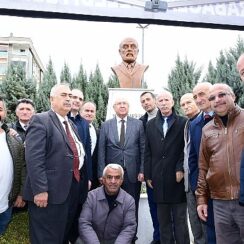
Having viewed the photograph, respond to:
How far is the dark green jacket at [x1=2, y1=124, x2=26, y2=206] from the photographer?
373 cm

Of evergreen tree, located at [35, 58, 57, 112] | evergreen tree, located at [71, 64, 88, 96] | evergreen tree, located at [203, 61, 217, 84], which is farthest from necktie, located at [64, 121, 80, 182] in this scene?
evergreen tree, located at [203, 61, 217, 84]

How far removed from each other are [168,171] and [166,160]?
12cm

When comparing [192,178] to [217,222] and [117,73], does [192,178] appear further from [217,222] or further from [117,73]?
[117,73]

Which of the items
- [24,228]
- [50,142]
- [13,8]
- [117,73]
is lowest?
[24,228]

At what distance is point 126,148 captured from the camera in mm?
4691

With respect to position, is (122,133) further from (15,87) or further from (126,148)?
(15,87)

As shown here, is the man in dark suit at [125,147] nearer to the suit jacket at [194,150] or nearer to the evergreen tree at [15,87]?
the suit jacket at [194,150]

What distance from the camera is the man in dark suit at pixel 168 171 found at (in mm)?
4293

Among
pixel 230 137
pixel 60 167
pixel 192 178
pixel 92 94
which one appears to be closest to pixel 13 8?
pixel 60 167

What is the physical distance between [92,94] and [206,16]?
29.4 ft

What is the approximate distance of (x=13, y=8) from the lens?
5438 mm

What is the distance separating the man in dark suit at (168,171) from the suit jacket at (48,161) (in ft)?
3.79

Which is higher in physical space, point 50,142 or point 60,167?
point 50,142

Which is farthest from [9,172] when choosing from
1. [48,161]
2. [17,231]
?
[17,231]
